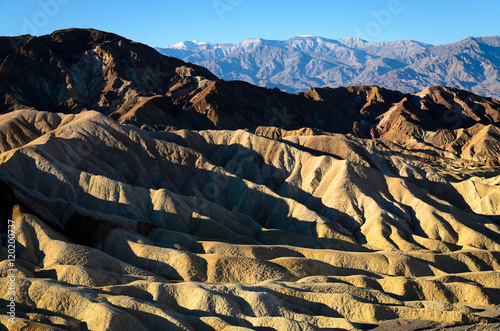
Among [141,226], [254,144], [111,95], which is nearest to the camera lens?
[141,226]

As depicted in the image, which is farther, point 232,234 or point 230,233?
point 230,233

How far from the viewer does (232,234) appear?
89.7 metres

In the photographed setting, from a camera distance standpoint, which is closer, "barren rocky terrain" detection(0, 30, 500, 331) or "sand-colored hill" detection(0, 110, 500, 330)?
"barren rocky terrain" detection(0, 30, 500, 331)

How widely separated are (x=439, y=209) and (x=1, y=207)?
74893 mm

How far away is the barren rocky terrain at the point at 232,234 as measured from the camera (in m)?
58.4

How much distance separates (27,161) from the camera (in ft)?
299

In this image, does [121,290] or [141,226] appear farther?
[141,226]

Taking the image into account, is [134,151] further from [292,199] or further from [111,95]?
[111,95]

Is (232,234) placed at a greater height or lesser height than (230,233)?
lesser

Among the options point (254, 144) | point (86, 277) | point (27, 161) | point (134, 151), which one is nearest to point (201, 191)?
point (134, 151)

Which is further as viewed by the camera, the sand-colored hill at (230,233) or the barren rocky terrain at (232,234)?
the sand-colored hill at (230,233)

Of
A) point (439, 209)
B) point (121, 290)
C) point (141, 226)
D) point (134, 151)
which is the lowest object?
point (121, 290)

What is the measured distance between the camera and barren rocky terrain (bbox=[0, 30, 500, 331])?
5844cm

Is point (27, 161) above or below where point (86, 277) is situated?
above
